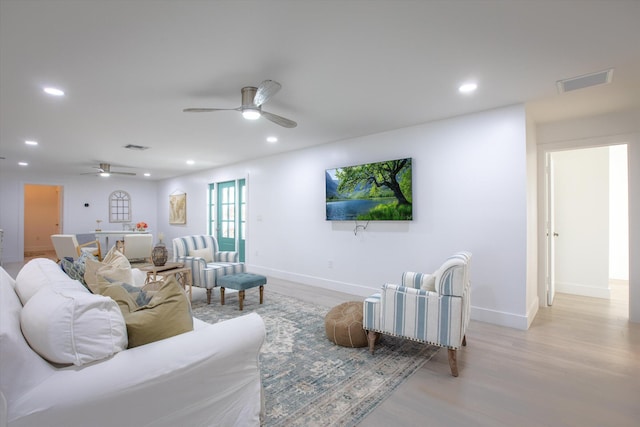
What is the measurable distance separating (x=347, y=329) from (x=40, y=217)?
1158 cm

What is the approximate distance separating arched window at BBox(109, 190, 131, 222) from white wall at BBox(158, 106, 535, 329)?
603 centimetres

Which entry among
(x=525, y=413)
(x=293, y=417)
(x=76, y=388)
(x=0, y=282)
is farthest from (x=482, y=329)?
(x=0, y=282)

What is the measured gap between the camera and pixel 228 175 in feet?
23.2

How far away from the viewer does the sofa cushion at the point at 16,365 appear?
3.30ft

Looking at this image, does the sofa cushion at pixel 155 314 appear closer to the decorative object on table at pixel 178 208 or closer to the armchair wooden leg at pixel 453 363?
the armchair wooden leg at pixel 453 363

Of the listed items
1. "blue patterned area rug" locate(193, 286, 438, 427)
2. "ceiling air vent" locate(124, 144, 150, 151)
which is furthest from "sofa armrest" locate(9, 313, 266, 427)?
"ceiling air vent" locate(124, 144, 150, 151)

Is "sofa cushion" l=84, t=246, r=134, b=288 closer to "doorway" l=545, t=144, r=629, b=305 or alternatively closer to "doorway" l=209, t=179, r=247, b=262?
"doorway" l=209, t=179, r=247, b=262

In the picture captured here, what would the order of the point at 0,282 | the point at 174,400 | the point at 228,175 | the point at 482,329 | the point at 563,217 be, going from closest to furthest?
the point at 174,400 < the point at 0,282 < the point at 482,329 < the point at 563,217 < the point at 228,175

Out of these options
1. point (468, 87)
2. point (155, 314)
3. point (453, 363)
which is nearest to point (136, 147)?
point (155, 314)

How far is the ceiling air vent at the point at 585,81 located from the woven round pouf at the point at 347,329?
2842 mm

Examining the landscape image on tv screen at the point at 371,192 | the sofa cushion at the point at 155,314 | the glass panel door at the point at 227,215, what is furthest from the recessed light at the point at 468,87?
the glass panel door at the point at 227,215

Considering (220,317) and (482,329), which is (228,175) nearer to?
(220,317)

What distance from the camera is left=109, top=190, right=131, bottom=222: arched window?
9.26m

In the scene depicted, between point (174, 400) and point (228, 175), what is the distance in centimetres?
616
